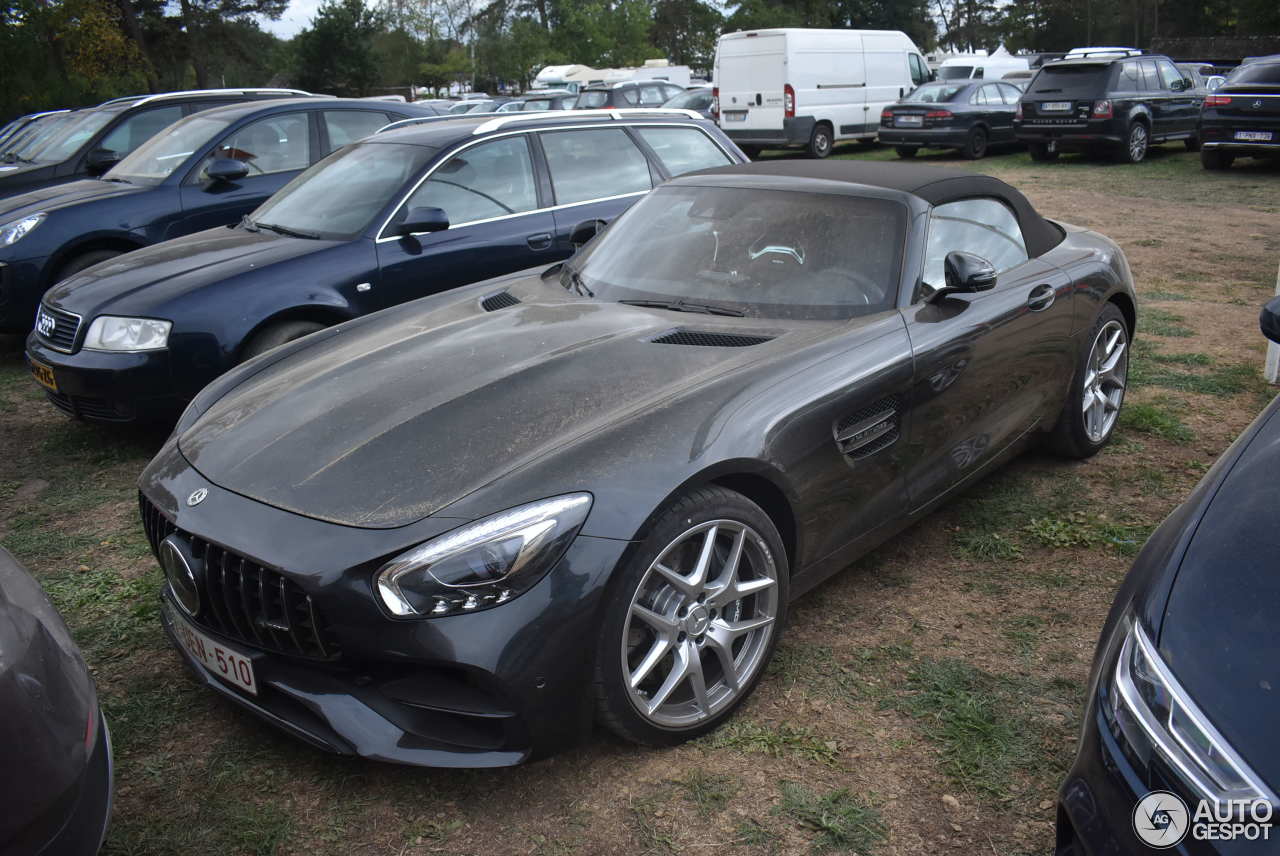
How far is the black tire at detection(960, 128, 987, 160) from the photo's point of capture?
18.4 metres

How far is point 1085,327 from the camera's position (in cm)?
433

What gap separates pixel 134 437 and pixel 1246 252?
9.20 meters

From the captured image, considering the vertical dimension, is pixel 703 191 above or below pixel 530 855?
above

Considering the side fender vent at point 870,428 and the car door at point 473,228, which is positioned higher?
the car door at point 473,228

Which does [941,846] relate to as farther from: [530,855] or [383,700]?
[383,700]

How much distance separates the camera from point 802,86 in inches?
728

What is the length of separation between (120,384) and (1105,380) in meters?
4.66

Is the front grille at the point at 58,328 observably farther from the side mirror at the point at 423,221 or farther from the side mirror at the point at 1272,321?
the side mirror at the point at 1272,321

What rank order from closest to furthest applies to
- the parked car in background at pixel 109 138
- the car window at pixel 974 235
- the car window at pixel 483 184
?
the car window at pixel 974 235 < the car window at pixel 483 184 < the parked car in background at pixel 109 138

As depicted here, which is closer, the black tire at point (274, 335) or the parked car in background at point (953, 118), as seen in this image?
the black tire at point (274, 335)

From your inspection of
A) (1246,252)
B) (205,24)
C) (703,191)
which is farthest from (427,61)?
(703,191)

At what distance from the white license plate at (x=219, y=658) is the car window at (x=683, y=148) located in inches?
185


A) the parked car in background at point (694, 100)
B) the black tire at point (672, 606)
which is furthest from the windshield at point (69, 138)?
the parked car in background at point (694, 100)

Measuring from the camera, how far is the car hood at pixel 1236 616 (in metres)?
1.58
